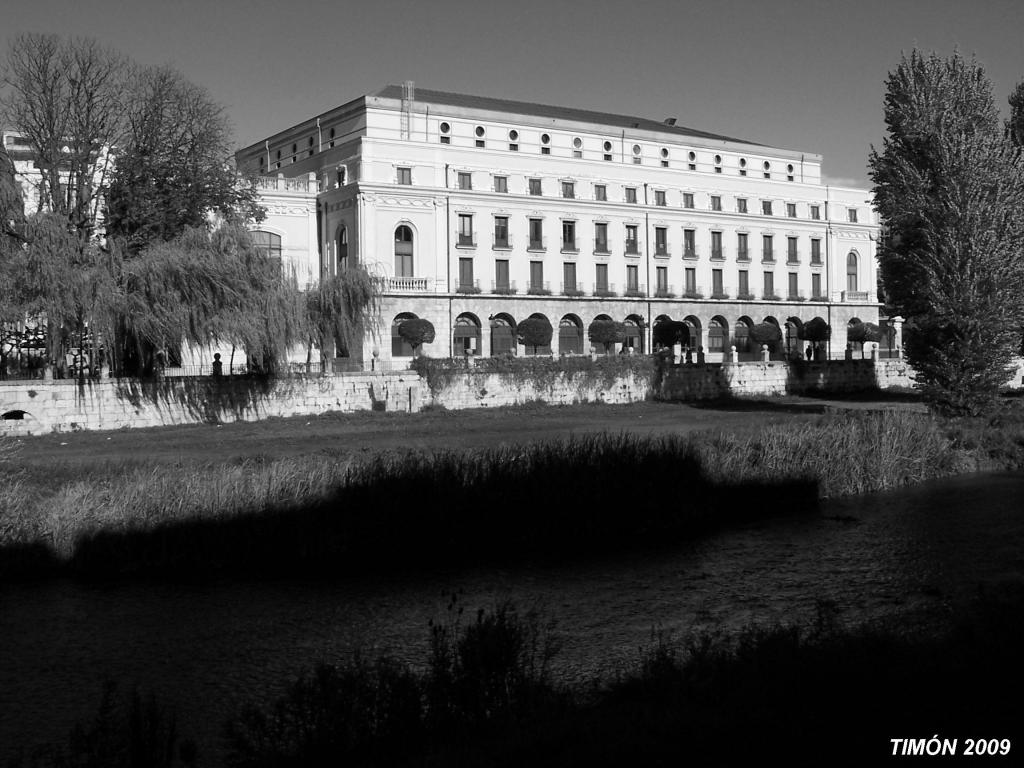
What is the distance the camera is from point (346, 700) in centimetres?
765

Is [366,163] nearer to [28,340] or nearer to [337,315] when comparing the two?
[337,315]

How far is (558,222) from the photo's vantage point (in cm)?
6216

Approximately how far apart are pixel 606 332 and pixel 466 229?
10458 millimetres

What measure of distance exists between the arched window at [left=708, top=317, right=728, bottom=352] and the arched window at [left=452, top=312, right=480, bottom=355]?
56.7ft

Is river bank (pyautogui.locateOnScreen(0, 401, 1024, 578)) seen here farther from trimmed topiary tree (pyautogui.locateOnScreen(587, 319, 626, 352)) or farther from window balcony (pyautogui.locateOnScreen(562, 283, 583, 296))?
window balcony (pyautogui.locateOnScreen(562, 283, 583, 296))

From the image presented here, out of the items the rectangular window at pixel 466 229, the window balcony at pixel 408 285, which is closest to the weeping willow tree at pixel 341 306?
the window balcony at pixel 408 285

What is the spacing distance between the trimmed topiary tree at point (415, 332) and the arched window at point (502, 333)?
8.42 metres

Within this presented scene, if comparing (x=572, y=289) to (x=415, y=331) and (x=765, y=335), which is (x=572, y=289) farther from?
(x=415, y=331)

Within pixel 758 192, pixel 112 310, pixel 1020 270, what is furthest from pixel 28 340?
pixel 758 192

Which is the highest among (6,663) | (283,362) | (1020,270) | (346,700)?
(1020,270)

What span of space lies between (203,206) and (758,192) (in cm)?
4388

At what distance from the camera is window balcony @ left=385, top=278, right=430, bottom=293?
54250 millimetres

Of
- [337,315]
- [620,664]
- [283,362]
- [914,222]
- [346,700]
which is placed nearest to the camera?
[346,700]

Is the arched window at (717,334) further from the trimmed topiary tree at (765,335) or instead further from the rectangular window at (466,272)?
A: the rectangular window at (466,272)
